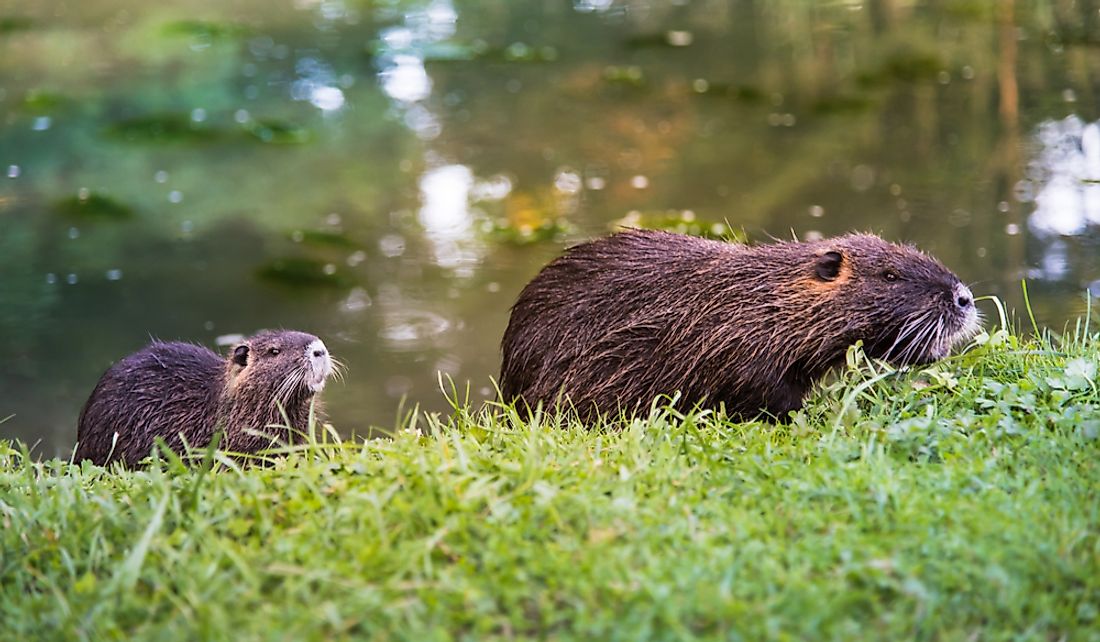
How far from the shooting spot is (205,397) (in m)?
4.34

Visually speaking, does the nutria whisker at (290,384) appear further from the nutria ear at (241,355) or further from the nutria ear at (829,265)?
the nutria ear at (829,265)

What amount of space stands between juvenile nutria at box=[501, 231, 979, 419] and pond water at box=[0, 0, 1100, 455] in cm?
137

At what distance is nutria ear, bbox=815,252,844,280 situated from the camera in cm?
383

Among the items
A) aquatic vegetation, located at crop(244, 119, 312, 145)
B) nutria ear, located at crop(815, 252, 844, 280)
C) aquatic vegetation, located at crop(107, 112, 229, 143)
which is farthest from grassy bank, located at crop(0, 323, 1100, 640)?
aquatic vegetation, located at crop(107, 112, 229, 143)

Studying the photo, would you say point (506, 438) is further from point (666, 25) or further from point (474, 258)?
point (666, 25)

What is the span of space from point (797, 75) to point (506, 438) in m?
6.36

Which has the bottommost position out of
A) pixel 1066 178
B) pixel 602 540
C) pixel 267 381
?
pixel 1066 178

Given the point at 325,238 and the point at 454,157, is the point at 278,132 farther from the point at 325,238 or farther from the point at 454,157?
the point at 325,238

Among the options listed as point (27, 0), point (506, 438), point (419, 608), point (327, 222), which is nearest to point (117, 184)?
point (327, 222)

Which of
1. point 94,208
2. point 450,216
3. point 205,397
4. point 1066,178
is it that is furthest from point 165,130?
point 1066,178

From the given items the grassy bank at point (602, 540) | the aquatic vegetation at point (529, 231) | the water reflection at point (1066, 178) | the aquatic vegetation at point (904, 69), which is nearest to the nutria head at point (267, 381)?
the grassy bank at point (602, 540)

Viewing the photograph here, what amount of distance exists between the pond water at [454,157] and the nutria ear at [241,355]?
3.44 ft

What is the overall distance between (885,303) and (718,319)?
0.49 m

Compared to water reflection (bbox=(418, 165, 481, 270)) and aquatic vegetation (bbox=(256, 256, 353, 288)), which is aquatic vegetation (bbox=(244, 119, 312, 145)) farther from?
aquatic vegetation (bbox=(256, 256, 353, 288))
